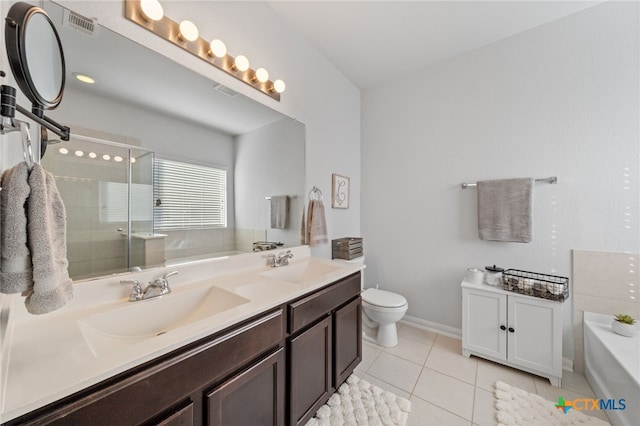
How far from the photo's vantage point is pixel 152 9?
107 centimetres

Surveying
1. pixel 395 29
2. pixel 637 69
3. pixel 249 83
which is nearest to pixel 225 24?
Answer: pixel 249 83

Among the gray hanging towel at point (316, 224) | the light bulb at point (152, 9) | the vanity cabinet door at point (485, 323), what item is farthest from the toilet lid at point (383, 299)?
the light bulb at point (152, 9)

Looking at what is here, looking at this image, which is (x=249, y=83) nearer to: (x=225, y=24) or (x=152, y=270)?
(x=225, y=24)

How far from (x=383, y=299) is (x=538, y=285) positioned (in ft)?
3.71

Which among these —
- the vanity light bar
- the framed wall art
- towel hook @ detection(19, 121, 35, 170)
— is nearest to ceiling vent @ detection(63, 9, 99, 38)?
the vanity light bar

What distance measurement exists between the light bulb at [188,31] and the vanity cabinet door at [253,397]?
1598 mm

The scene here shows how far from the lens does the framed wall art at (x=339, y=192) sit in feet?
7.61

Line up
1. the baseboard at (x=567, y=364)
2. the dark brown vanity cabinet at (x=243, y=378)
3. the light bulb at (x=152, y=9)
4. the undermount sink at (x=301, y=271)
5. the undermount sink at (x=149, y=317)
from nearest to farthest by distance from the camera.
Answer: the dark brown vanity cabinet at (x=243, y=378)
the undermount sink at (x=149, y=317)
the light bulb at (x=152, y=9)
the undermount sink at (x=301, y=271)
the baseboard at (x=567, y=364)

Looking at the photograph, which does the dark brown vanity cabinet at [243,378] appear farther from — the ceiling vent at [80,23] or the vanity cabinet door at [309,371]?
the ceiling vent at [80,23]

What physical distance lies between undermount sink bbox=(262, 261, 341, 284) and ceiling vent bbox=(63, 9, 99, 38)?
4.57 ft

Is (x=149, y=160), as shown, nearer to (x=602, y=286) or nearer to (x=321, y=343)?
(x=321, y=343)

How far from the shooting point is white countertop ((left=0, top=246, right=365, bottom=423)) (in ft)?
1.63

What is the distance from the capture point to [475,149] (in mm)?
2154

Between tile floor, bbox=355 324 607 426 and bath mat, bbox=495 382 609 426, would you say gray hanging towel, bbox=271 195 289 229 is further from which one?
bath mat, bbox=495 382 609 426
